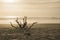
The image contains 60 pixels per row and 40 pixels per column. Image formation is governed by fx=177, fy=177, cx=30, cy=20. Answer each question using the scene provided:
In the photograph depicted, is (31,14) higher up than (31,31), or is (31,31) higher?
(31,14)

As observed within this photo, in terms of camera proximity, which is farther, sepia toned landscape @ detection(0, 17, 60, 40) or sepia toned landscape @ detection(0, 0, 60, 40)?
sepia toned landscape @ detection(0, 0, 60, 40)

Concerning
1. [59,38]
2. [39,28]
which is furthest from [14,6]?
[59,38]

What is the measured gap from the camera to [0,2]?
328 centimetres

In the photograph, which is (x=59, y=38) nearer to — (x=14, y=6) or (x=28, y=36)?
(x=28, y=36)

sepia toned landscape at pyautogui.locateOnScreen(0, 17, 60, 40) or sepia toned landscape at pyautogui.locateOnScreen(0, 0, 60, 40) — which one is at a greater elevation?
sepia toned landscape at pyautogui.locateOnScreen(0, 0, 60, 40)

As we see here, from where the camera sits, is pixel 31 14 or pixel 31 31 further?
pixel 31 14

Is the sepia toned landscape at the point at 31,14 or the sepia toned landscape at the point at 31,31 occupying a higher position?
the sepia toned landscape at the point at 31,14

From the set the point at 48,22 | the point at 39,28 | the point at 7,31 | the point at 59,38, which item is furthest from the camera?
the point at 48,22

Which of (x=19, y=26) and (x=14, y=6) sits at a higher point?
(x=14, y=6)

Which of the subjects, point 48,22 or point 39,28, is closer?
point 39,28

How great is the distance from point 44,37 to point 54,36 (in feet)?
0.52

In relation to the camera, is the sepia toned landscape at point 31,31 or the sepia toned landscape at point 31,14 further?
the sepia toned landscape at point 31,14

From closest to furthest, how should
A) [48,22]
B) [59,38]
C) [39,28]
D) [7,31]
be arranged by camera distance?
1. [59,38]
2. [7,31]
3. [39,28]
4. [48,22]

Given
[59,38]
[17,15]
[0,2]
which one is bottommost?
[59,38]
